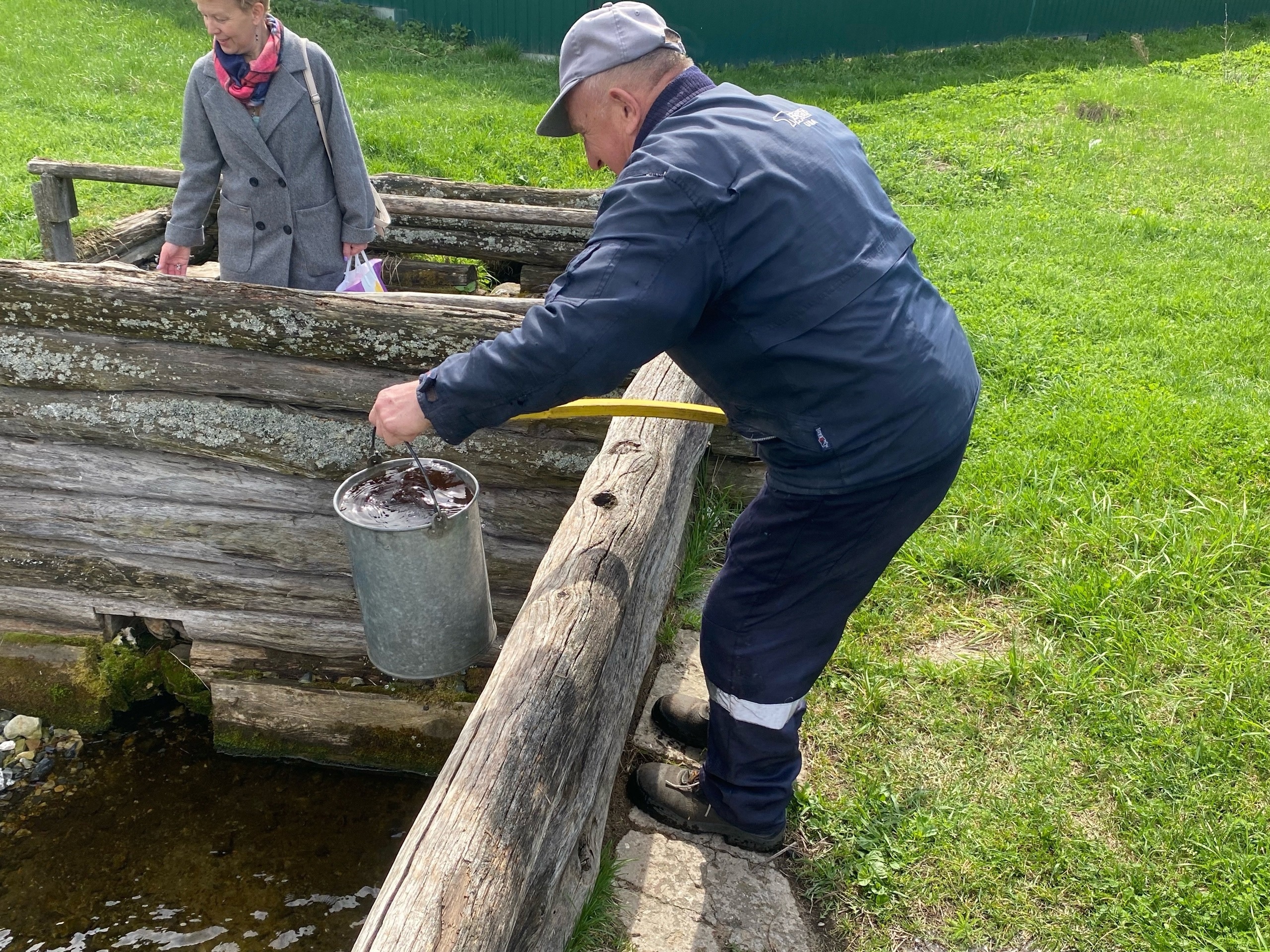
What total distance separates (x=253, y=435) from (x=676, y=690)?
1.68 meters

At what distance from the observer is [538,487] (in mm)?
3453

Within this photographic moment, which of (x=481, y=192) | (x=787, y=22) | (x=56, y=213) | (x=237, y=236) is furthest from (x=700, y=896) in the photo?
(x=787, y=22)

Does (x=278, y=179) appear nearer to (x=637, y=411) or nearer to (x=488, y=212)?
(x=637, y=411)

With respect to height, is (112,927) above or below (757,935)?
below

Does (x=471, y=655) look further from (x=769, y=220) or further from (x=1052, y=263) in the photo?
(x=1052, y=263)

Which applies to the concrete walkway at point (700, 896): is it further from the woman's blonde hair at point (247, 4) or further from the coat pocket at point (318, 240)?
the woman's blonde hair at point (247, 4)

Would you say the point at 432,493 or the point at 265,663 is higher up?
the point at 432,493

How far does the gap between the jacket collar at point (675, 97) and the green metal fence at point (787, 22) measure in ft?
46.4

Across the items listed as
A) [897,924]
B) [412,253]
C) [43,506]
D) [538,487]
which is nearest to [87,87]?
[412,253]

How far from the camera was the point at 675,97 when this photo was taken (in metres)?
2.22

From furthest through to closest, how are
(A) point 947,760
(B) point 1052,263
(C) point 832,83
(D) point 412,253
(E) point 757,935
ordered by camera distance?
(C) point 832,83, (B) point 1052,263, (D) point 412,253, (A) point 947,760, (E) point 757,935

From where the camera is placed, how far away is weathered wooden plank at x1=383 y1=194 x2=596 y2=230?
5.82 meters

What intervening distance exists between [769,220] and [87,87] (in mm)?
12032

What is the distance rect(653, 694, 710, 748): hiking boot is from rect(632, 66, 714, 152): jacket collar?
1826 mm
